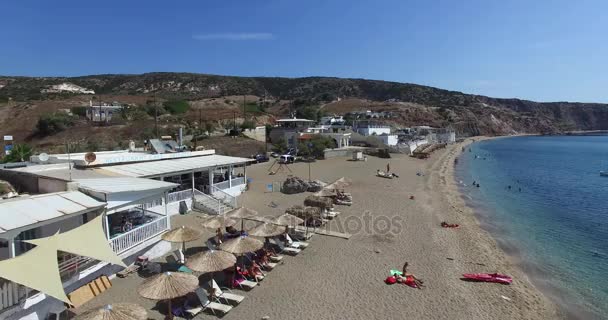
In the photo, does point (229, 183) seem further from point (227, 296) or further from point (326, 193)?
point (227, 296)

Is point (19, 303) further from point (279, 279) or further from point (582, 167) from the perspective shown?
point (582, 167)

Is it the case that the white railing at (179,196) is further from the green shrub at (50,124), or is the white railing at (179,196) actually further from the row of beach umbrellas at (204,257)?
the green shrub at (50,124)

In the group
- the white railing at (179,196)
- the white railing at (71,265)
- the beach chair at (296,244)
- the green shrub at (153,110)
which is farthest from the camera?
the green shrub at (153,110)

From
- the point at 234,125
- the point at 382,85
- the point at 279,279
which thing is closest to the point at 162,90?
the point at 234,125

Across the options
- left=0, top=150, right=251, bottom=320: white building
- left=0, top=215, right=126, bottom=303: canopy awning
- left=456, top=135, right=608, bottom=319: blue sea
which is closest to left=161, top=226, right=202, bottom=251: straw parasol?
left=0, top=150, right=251, bottom=320: white building

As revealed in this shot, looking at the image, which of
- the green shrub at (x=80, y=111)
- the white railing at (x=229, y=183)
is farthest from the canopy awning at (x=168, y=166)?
the green shrub at (x=80, y=111)

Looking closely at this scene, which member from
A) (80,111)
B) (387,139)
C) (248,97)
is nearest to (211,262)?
(387,139)
